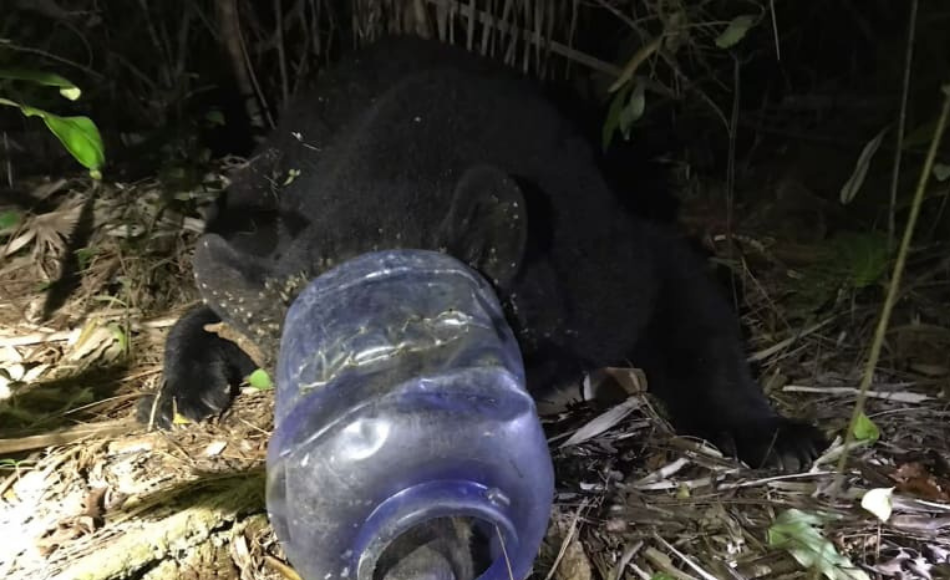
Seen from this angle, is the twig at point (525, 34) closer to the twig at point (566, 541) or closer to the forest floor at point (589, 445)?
the forest floor at point (589, 445)

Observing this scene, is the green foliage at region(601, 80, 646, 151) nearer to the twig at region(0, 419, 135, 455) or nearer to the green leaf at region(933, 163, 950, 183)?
the green leaf at region(933, 163, 950, 183)

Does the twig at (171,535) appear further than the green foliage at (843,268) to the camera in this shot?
No

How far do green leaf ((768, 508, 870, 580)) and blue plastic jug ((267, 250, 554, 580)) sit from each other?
477mm

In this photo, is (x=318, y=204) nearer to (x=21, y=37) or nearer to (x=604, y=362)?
(x=604, y=362)

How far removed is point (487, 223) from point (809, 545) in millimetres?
793

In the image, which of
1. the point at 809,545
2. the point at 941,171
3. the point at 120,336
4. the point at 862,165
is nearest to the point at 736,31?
the point at 862,165

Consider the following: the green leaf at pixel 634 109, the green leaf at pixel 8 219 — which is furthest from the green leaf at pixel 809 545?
the green leaf at pixel 8 219

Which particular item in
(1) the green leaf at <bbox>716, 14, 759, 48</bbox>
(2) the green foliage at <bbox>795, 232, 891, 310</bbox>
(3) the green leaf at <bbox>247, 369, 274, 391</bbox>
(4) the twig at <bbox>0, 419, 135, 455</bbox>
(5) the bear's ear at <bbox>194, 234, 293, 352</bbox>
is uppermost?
(1) the green leaf at <bbox>716, 14, 759, 48</bbox>

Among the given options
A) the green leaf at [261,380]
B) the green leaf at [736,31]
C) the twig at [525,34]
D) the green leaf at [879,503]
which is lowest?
the green leaf at [261,380]

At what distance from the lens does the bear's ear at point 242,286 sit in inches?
63.1

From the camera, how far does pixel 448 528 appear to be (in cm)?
132

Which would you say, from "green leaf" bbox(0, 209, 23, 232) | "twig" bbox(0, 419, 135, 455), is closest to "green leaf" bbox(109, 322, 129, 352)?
"twig" bbox(0, 419, 135, 455)

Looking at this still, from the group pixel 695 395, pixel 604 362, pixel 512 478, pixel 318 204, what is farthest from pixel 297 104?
pixel 512 478

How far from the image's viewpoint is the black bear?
5.20ft
